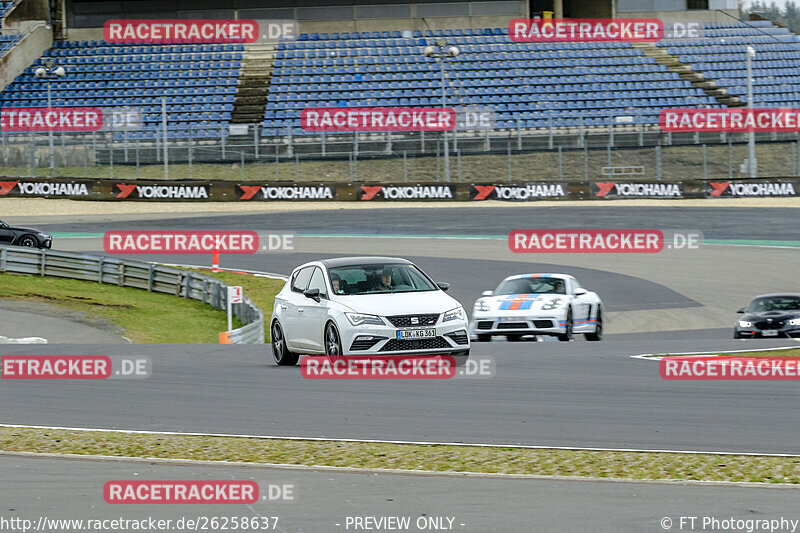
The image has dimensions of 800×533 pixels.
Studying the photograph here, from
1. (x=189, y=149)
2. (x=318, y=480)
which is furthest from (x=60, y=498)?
(x=189, y=149)

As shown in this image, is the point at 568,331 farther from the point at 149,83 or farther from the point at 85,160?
the point at 149,83

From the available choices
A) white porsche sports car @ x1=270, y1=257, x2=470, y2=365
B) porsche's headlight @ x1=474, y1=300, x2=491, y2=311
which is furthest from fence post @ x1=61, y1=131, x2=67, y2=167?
white porsche sports car @ x1=270, y1=257, x2=470, y2=365

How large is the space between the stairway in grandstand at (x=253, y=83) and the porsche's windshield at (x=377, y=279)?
38.2 m

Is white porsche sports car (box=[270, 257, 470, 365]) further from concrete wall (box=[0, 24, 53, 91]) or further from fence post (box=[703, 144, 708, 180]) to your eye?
concrete wall (box=[0, 24, 53, 91])

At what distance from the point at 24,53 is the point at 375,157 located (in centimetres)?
2176

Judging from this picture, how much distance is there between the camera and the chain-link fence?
48.4 metres

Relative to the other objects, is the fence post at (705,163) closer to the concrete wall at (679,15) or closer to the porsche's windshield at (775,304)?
the concrete wall at (679,15)

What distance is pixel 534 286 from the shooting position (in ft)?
65.7

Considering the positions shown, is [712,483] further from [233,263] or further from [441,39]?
[441,39]

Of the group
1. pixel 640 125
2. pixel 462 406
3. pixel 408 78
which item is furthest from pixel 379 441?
pixel 408 78

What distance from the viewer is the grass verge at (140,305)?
2427cm

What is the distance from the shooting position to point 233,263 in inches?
1372

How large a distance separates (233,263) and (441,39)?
93.8 feet

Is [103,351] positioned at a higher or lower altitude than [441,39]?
lower
